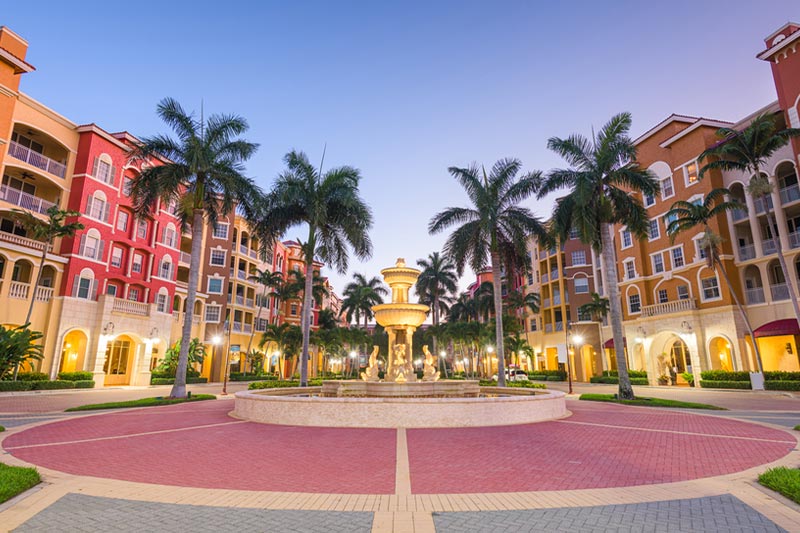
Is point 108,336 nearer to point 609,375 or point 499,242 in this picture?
point 499,242

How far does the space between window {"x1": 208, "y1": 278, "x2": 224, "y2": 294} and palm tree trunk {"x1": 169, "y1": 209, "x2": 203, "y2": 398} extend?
91.8ft

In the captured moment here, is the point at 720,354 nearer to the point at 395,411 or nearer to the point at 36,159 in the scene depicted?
the point at 395,411

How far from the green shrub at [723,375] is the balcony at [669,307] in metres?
4.99

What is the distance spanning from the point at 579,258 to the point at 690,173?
1838 centimetres

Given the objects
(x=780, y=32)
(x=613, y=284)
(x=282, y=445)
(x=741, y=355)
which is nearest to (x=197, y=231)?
(x=282, y=445)

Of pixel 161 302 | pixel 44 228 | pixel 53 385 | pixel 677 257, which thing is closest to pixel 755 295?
pixel 677 257

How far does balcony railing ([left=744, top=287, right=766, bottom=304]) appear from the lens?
29.1 m

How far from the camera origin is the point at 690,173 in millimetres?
34188

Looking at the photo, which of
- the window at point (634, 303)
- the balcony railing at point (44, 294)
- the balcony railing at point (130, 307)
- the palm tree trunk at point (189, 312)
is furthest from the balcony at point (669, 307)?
the balcony railing at point (44, 294)

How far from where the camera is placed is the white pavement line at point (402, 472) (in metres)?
6.34

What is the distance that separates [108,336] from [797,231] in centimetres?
4888

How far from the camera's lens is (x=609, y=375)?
42.0 meters

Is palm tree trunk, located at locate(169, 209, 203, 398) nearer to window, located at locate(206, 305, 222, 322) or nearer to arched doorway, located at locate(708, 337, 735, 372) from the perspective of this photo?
window, located at locate(206, 305, 222, 322)

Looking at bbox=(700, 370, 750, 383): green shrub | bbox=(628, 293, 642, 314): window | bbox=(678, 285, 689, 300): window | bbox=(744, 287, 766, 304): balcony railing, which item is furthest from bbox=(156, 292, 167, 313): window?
bbox=(744, 287, 766, 304): balcony railing
